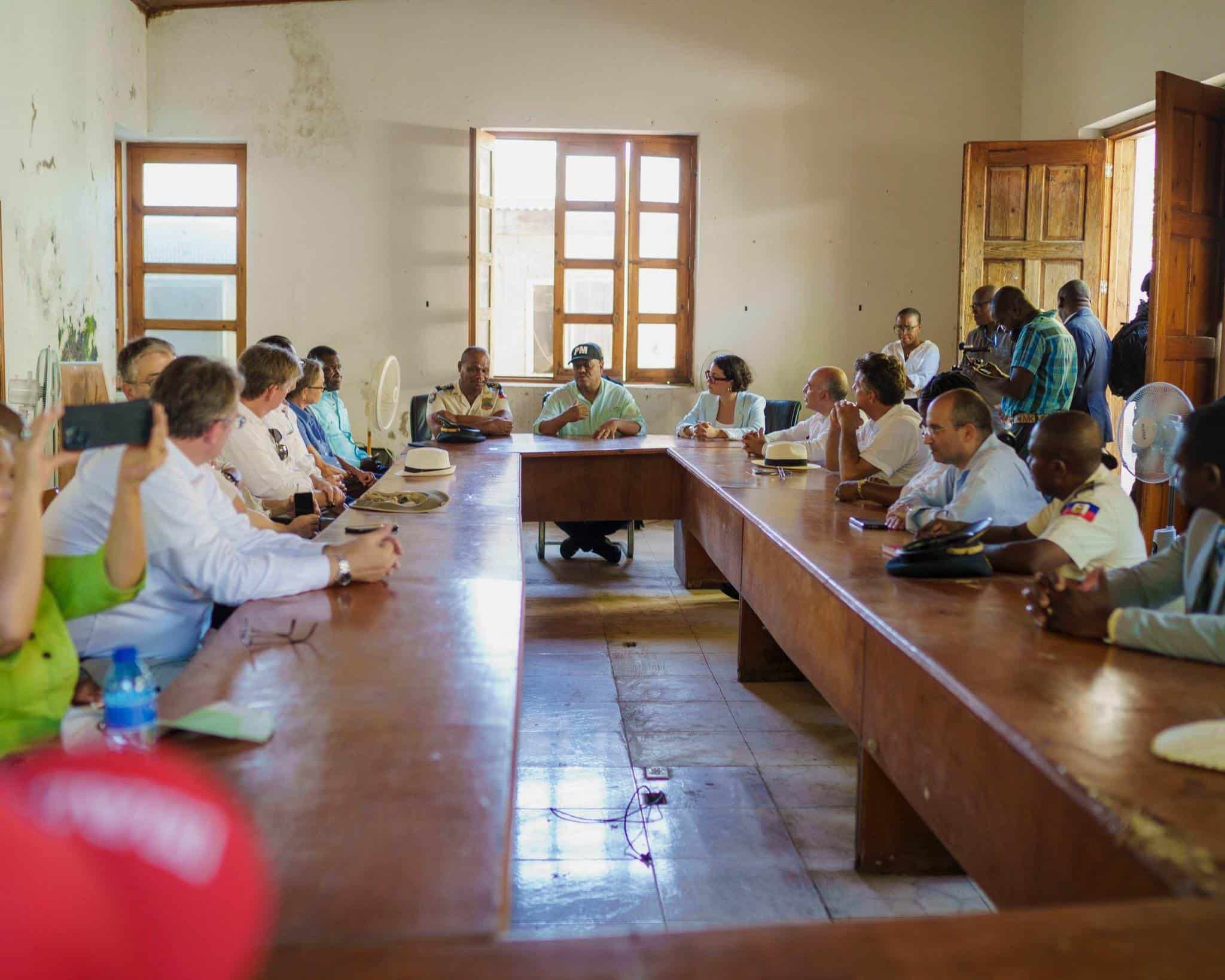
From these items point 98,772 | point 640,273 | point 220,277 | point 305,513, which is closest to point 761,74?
point 640,273

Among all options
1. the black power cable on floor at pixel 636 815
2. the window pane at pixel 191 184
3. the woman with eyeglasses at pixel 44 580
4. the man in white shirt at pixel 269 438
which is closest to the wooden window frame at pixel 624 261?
the window pane at pixel 191 184

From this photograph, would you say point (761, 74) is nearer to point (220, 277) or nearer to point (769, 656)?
point (220, 277)

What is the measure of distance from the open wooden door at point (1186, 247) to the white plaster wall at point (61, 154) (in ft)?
16.4

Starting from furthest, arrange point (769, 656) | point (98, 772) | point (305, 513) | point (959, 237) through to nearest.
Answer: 1. point (959, 237)
2. point (769, 656)
3. point (305, 513)
4. point (98, 772)

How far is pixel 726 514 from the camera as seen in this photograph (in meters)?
4.12

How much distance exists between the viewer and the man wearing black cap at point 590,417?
→ 596cm

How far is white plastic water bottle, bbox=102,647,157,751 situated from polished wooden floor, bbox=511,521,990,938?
2.59 ft

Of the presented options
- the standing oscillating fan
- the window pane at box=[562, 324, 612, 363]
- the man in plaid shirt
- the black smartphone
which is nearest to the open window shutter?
the window pane at box=[562, 324, 612, 363]

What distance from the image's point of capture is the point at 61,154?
595cm

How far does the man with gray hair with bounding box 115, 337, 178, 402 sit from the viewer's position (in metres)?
3.23

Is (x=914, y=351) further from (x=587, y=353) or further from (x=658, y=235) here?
(x=587, y=353)

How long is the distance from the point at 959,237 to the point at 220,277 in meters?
4.66

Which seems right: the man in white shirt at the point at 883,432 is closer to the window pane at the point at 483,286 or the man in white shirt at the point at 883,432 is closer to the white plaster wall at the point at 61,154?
the window pane at the point at 483,286

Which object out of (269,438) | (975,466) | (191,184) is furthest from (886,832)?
(191,184)
